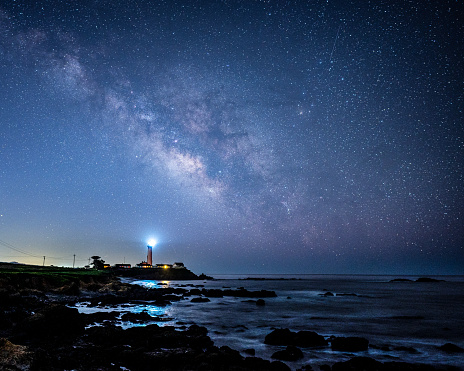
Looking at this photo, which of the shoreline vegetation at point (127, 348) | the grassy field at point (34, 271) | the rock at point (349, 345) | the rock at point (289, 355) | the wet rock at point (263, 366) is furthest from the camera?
the grassy field at point (34, 271)

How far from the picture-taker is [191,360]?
36.5 ft

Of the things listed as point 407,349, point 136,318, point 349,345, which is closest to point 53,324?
point 136,318

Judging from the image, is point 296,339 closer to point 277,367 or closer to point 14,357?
point 277,367

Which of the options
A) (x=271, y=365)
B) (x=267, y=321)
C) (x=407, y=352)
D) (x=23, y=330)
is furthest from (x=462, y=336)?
(x=23, y=330)

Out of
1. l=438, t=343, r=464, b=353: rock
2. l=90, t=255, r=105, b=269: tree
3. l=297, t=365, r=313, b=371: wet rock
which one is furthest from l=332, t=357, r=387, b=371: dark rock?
l=90, t=255, r=105, b=269: tree

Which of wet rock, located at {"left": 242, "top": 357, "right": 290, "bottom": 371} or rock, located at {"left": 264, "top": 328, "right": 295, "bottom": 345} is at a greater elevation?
wet rock, located at {"left": 242, "top": 357, "right": 290, "bottom": 371}

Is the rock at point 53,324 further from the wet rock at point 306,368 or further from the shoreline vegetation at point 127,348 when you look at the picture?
the wet rock at point 306,368

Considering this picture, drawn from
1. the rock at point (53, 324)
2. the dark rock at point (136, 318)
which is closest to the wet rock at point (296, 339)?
the dark rock at point (136, 318)

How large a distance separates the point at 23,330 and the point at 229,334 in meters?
13.0

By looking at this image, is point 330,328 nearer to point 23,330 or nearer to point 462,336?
point 462,336

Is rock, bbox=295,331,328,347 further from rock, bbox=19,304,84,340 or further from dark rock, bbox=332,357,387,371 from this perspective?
rock, bbox=19,304,84,340

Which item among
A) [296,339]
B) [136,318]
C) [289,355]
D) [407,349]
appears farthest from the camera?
[136,318]

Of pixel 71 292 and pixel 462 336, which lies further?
pixel 71 292

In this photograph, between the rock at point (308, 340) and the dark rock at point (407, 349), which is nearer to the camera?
the rock at point (308, 340)
